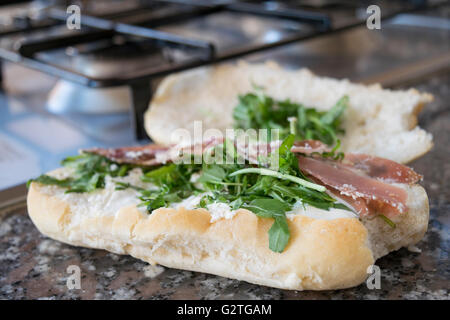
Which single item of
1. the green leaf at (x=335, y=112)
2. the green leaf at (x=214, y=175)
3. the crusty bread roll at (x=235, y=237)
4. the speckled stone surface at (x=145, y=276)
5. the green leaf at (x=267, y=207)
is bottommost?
the speckled stone surface at (x=145, y=276)

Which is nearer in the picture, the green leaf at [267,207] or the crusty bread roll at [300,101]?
the green leaf at [267,207]

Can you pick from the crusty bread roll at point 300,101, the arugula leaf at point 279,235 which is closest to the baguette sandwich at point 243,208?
the arugula leaf at point 279,235

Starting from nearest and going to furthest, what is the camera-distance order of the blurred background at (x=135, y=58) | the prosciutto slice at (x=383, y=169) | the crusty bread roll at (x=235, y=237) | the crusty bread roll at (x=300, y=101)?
the crusty bread roll at (x=235, y=237), the prosciutto slice at (x=383, y=169), the crusty bread roll at (x=300, y=101), the blurred background at (x=135, y=58)

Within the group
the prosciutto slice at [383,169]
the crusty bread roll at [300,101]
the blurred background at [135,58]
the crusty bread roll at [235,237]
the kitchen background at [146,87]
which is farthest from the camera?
the blurred background at [135,58]

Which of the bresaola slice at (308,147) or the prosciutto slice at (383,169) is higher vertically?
the bresaola slice at (308,147)

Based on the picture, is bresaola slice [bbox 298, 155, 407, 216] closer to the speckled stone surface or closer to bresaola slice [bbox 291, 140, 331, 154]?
bresaola slice [bbox 291, 140, 331, 154]

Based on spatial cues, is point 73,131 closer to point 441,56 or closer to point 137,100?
point 137,100

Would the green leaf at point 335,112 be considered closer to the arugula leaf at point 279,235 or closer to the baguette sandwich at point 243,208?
the baguette sandwich at point 243,208
